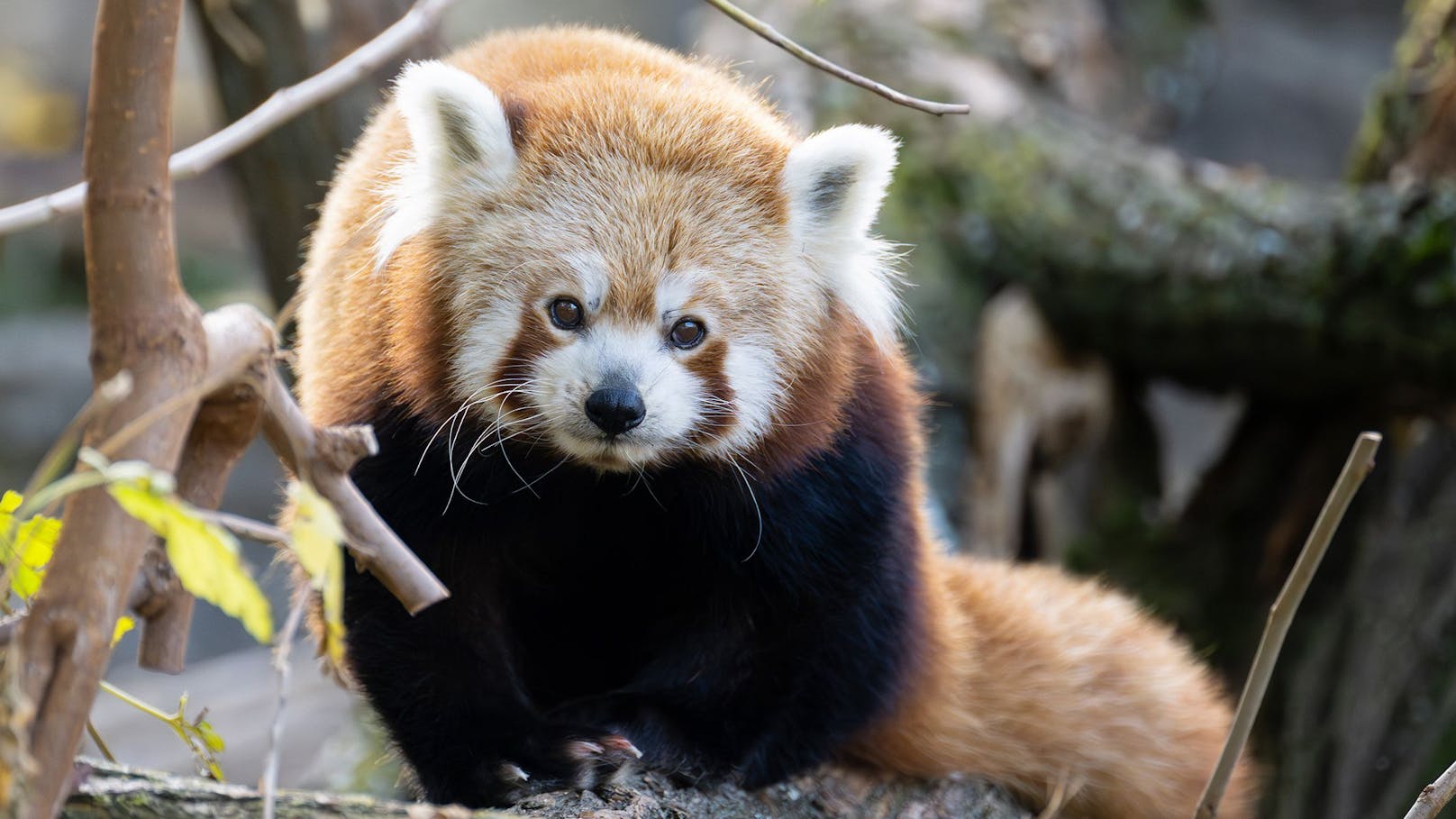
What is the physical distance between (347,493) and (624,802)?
3.48ft

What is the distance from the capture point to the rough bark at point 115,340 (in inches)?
57.8

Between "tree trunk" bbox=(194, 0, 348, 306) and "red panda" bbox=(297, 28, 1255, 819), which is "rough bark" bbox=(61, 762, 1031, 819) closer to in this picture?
"red panda" bbox=(297, 28, 1255, 819)

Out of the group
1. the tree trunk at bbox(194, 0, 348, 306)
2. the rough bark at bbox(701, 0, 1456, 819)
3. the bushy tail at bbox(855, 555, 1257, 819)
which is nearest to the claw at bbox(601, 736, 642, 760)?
the bushy tail at bbox(855, 555, 1257, 819)

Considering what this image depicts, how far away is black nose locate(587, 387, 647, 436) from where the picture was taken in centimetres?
242

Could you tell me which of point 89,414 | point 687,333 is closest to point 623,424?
point 687,333

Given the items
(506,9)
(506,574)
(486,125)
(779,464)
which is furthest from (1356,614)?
(506,9)

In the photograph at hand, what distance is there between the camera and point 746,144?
2.81m

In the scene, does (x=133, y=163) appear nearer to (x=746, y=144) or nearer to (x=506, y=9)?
(x=746, y=144)

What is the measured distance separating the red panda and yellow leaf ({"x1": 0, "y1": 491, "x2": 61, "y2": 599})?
0.73 m

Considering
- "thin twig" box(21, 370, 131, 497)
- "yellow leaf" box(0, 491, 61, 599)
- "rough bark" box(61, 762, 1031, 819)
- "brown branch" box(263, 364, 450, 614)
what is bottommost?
"rough bark" box(61, 762, 1031, 819)

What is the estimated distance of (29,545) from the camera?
182 centimetres

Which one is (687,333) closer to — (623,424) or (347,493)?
(623,424)

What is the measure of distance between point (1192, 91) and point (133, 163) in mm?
7249

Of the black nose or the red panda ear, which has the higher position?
the red panda ear
